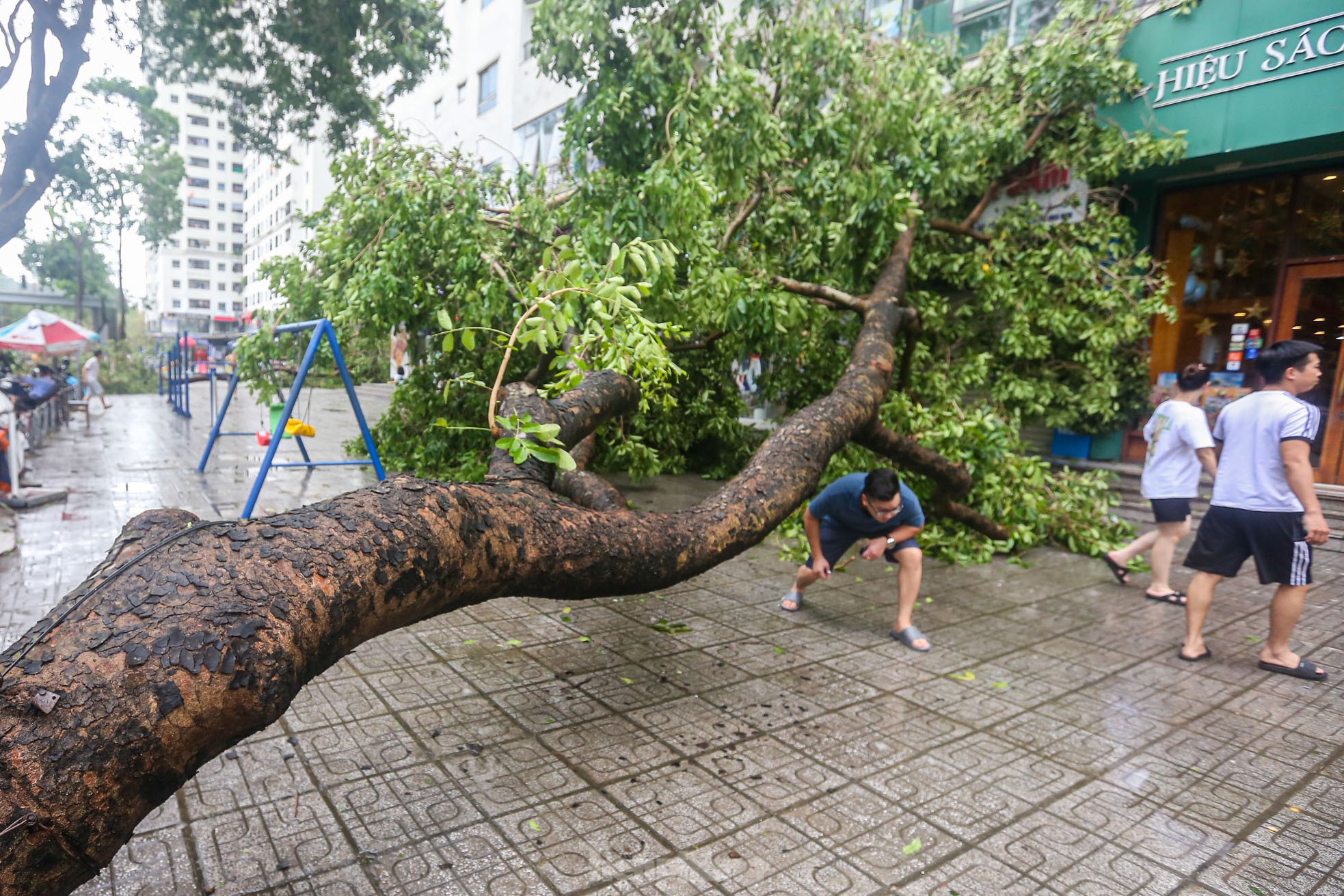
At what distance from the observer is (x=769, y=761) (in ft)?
11.2

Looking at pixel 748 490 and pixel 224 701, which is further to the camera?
pixel 748 490

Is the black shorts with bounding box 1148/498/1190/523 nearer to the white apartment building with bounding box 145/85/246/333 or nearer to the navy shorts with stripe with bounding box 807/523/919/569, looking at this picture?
the navy shorts with stripe with bounding box 807/523/919/569

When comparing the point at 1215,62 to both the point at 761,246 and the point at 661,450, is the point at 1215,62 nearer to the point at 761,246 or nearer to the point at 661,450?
the point at 761,246

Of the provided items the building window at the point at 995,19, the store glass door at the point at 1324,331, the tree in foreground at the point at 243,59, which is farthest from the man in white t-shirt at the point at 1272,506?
the tree in foreground at the point at 243,59

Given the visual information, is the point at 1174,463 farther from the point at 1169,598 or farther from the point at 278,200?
the point at 278,200

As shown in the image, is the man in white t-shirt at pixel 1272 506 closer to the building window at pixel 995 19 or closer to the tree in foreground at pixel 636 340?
the tree in foreground at pixel 636 340

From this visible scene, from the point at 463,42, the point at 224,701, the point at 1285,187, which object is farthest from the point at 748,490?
the point at 463,42

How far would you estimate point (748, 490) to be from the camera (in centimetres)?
378

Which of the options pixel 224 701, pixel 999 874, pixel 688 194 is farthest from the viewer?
pixel 688 194

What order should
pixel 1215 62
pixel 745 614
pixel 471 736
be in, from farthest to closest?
pixel 1215 62, pixel 745 614, pixel 471 736

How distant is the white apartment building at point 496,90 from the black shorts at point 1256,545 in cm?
1854

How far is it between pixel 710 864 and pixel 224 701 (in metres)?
1.74

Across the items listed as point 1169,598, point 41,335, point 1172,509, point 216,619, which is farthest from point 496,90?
point 216,619

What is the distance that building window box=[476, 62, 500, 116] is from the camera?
24.9m
